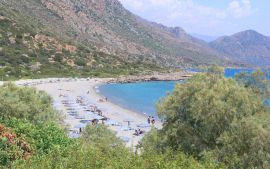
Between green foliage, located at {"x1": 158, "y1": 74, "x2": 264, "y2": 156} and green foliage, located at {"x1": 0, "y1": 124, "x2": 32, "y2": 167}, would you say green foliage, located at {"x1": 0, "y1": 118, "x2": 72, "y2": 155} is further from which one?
green foliage, located at {"x1": 158, "y1": 74, "x2": 264, "y2": 156}

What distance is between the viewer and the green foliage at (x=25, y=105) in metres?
36.4

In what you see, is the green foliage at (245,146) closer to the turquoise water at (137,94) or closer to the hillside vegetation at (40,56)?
the turquoise water at (137,94)

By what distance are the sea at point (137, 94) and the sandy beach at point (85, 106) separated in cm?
346

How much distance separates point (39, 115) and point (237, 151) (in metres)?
19.0

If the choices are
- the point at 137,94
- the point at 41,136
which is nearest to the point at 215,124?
the point at 41,136

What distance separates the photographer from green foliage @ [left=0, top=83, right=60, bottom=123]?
1432 inches

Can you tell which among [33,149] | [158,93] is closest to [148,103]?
[158,93]

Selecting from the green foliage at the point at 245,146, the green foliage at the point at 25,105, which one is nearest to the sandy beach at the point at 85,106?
the green foliage at the point at 25,105

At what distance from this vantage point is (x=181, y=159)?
17.2 meters

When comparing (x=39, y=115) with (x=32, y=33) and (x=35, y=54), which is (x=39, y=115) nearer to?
(x=35, y=54)

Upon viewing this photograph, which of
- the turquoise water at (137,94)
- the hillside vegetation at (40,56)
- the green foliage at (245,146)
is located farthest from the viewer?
the hillside vegetation at (40,56)

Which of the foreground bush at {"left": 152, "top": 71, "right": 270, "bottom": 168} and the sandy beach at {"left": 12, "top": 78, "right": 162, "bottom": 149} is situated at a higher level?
the foreground bush at {"left": 152, "top": 71, "right": 270, "bottom": 168}

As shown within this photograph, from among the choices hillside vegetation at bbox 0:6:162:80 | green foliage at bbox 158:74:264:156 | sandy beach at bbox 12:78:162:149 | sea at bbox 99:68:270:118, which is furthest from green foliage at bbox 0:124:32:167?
hillside vegetation at bbox 0:6:162:80

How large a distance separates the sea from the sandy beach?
11.4ft
